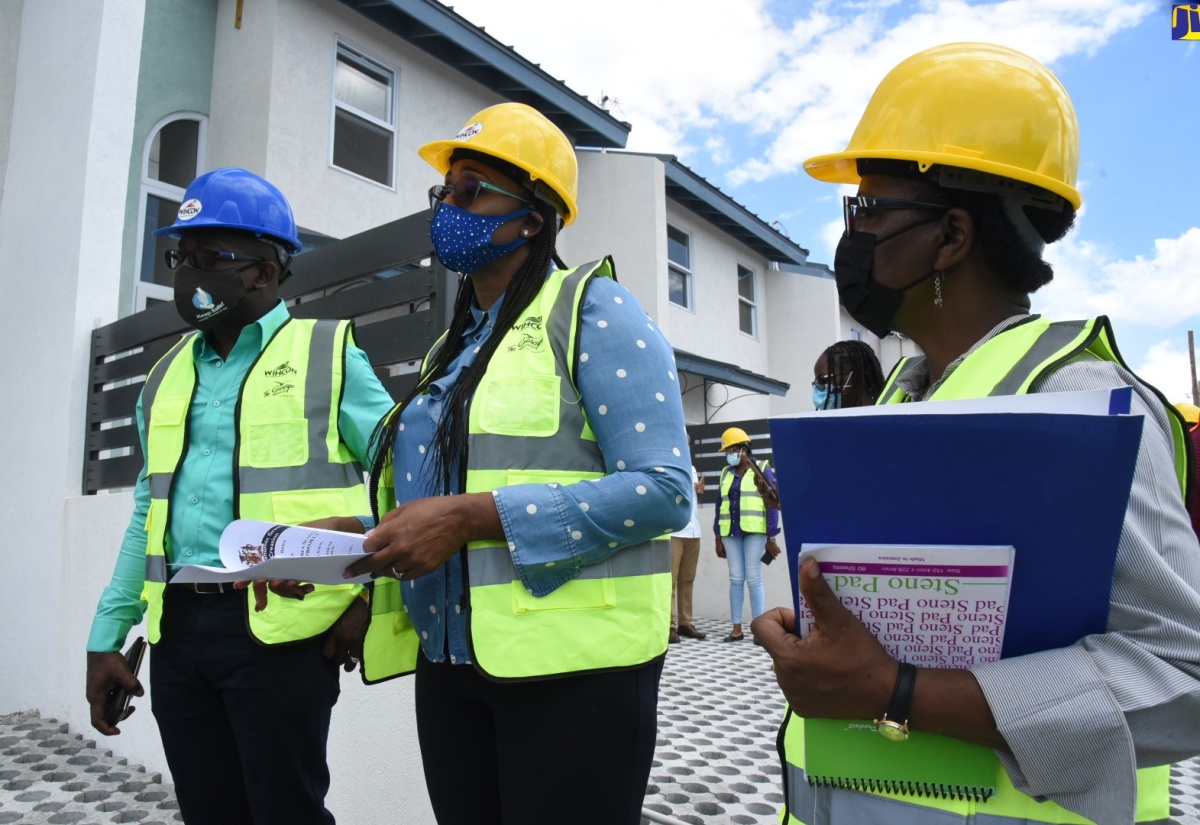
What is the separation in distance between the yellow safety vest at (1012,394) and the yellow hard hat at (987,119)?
239 millimetres

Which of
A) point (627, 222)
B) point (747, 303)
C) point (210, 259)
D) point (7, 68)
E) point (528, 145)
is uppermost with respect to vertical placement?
point (627, 222)

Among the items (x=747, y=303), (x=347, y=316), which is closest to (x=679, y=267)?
(x=747, y=303)

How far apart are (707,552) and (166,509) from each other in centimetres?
1016

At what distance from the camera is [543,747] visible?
1576mm

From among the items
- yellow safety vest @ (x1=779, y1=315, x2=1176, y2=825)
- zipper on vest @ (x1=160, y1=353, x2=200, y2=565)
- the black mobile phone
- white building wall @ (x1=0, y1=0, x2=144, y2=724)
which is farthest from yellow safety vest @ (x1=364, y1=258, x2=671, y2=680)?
white building wall @ (x1=0, y1=0, x2=144, y2=724)

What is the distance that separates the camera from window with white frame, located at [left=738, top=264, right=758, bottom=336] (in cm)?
1559

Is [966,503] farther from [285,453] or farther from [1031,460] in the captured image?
[285,453]

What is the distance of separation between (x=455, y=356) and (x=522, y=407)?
47 centimetres

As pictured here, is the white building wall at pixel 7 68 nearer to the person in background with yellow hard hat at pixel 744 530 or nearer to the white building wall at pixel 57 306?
the white building wall at pixel 57 306

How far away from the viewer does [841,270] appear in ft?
4.57

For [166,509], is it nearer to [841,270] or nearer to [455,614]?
[455,614]

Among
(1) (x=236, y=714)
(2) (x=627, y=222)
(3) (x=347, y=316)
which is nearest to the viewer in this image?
(1) (x=236, y=714)

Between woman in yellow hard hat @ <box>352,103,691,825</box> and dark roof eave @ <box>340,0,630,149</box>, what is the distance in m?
7.80

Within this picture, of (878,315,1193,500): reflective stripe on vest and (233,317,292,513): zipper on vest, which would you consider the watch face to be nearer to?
(878,315,1193,500): reflective stripe on vest
